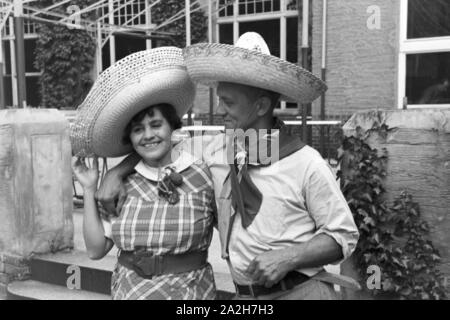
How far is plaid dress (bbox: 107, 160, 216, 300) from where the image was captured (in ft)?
6.77

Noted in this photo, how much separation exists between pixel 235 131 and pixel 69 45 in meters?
13.0

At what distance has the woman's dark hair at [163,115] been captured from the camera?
7.25ft

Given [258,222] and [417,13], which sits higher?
[417,13]

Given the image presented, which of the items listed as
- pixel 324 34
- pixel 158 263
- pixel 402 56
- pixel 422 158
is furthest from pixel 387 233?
pixel 324 34

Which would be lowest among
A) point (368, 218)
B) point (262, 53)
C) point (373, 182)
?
point (368, 218)

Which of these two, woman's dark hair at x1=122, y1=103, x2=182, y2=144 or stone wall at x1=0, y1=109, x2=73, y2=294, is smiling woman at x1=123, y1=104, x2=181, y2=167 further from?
stone wall at x1=0, y1=109, x2=73, y2=294

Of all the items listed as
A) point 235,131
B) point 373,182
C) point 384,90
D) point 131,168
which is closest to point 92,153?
point 131,168

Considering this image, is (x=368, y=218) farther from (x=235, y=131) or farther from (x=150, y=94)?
(x=150, y=94)

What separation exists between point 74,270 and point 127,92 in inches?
99.0

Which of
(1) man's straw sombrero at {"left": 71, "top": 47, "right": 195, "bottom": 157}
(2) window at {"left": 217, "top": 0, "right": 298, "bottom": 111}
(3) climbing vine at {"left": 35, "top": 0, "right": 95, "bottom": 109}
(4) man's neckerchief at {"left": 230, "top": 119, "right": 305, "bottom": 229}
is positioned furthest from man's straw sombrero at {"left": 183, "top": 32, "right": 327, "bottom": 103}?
(3) climbing vine at {"left": 35, "top": 0, "right": 95, "bottom": 109}

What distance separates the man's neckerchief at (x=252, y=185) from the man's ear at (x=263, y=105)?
8 centimetres

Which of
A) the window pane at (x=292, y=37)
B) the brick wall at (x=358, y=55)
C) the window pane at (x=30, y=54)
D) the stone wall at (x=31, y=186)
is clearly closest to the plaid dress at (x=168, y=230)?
the stone wall at (x=31, y=186)

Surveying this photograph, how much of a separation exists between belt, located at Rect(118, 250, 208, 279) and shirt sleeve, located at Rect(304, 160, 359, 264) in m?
0.58

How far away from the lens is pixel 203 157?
222 centimetres
